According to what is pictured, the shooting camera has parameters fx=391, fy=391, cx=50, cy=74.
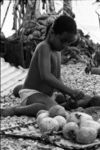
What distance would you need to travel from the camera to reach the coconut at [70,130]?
2361 millimetres

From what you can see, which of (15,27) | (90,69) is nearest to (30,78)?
(90,69)

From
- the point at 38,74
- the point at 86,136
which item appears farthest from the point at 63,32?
the point at 86,136

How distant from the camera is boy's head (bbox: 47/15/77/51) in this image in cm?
301

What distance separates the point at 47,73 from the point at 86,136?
861 mm

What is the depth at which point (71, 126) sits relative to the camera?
2400 mm

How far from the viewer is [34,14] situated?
706cm

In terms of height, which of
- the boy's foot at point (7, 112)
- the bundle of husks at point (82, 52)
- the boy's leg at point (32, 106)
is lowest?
the bundle of husks at point (82, 52)

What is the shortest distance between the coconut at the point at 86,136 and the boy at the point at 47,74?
66 cm

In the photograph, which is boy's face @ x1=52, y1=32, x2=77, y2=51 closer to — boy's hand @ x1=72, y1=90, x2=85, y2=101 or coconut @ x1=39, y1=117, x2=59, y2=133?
boy's hand @ x1=72, y1=90, x2=85, y2=101

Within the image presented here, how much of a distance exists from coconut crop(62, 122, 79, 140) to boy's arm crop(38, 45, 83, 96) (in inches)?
23.5

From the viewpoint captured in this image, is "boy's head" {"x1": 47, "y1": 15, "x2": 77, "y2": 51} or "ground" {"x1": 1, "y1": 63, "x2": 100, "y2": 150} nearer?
"ground" {"x1": 1, "y1": 63, "x2": 100, "y2": 150}

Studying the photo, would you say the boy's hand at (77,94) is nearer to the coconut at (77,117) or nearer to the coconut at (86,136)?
the coconut at (77,117)

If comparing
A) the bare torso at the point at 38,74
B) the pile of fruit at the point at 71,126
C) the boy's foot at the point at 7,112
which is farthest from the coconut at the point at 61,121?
the bare torso at the point at 38,74

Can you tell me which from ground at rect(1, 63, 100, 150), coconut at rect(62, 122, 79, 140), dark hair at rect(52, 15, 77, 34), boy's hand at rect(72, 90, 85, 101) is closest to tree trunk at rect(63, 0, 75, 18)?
ground at rect(1, 63, 100, 150)
